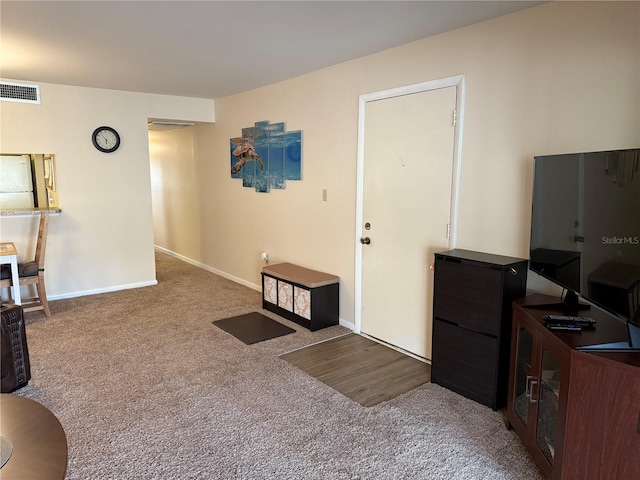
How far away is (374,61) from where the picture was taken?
3.48 metres

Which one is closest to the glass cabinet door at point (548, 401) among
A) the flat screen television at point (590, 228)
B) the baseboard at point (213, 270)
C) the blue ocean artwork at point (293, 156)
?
the flat screen television at point (590, 228)

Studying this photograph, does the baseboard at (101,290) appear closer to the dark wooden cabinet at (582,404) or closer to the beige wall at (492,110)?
the beige wall at (492,110)

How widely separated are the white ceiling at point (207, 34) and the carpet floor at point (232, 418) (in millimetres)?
2303

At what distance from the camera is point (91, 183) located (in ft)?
16.2

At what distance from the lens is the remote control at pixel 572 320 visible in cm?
189

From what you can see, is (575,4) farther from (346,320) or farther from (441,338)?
(346,320)

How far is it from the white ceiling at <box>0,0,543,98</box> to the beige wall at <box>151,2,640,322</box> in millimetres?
159

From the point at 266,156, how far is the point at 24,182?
3.07 metres

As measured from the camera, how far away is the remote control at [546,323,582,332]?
1854mm

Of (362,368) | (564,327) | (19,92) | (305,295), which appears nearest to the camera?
(564,327)

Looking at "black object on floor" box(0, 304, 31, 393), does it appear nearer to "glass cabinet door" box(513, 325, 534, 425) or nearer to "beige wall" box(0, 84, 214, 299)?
"beige wall" box(0, 84, 214, 299)

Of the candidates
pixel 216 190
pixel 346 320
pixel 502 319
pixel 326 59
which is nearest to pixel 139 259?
pixel 216 190

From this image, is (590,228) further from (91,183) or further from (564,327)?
(91,183)

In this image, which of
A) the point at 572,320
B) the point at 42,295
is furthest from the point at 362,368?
the point at 42,295
